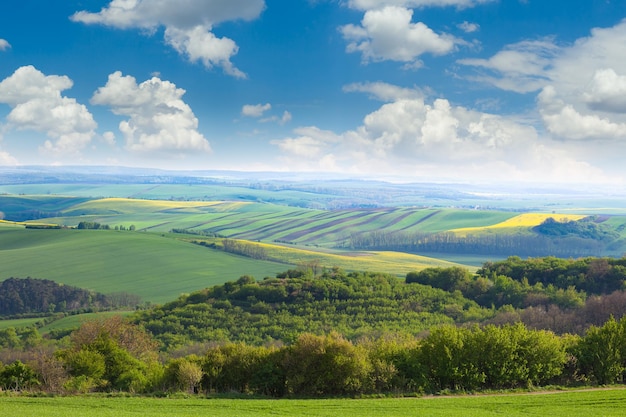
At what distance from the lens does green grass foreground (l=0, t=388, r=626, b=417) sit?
3316 cm

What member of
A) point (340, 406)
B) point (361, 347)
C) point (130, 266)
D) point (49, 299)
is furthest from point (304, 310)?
point (130, 266)

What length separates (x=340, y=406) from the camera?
120 feet

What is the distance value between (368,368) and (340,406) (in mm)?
6467

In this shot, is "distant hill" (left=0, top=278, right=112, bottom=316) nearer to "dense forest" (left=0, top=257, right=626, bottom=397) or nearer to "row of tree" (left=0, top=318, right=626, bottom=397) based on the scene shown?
"dense forest" (left=0, top=257, right=626, bottom=397)

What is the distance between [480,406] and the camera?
36281mm

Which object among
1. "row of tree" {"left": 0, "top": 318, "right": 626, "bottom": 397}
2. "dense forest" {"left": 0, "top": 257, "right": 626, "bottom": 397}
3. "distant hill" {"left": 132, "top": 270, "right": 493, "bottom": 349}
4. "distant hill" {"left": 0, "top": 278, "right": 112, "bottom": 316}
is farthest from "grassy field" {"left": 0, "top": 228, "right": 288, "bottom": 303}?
"row of tree" {"left": 0, "top": 318, "right": 626, "bottom": 397}

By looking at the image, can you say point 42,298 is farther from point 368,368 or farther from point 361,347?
point 368,368

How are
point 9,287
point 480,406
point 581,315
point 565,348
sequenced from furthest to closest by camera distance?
1. point 9,287
2. point 581,315
3. point 565,348
4. point 480,406

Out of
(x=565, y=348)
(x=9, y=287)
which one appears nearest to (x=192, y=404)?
(x=565, y=348)

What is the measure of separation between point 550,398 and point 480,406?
5.45 m

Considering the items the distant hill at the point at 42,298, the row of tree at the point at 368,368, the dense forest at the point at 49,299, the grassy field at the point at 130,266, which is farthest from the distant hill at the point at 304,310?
the row of tree at the point at 368,368

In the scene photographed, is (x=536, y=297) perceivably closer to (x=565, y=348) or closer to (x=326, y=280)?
(x=326, y=280)

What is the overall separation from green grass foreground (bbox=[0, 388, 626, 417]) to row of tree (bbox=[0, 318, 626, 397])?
3341 millimetres

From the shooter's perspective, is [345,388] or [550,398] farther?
[345,388]
